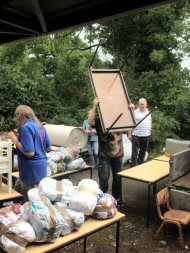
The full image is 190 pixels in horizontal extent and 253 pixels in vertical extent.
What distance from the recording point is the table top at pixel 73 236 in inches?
112

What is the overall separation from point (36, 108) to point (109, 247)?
911 cm

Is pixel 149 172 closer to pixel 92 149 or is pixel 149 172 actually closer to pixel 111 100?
pixel 111 100

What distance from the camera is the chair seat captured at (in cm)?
495

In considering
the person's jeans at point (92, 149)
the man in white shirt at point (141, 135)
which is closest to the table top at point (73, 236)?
the man in white shirt at point (141, 135)

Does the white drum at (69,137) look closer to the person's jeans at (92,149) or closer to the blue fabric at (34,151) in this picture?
the person's jeans at (92,149)

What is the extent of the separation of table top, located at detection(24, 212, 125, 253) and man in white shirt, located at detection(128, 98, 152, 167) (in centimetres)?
542

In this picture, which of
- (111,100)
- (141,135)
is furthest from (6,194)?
(141,135)

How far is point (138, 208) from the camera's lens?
255 inches

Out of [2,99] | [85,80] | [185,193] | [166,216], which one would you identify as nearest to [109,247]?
[166,216]

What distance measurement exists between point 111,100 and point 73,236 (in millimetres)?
2314

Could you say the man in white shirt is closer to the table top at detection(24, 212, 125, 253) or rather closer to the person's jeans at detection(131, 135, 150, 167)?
the person's jeans at detection(131, 135, 150, 167)

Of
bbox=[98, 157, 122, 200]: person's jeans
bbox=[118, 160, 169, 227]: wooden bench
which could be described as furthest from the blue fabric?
bbox=[118, 160, 169, 227]: wooden bench

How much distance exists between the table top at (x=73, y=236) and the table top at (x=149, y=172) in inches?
87.9

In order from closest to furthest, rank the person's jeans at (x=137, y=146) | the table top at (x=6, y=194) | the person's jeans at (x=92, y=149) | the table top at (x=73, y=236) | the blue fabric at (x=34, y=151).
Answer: the table top at (x=73, y=236) < the table top at (x=6, y=194) < the blue fabric at (x=34, y=151) < the person's jeans at (x=137, y=146) < the person's jeans at (x=92, y=149)
